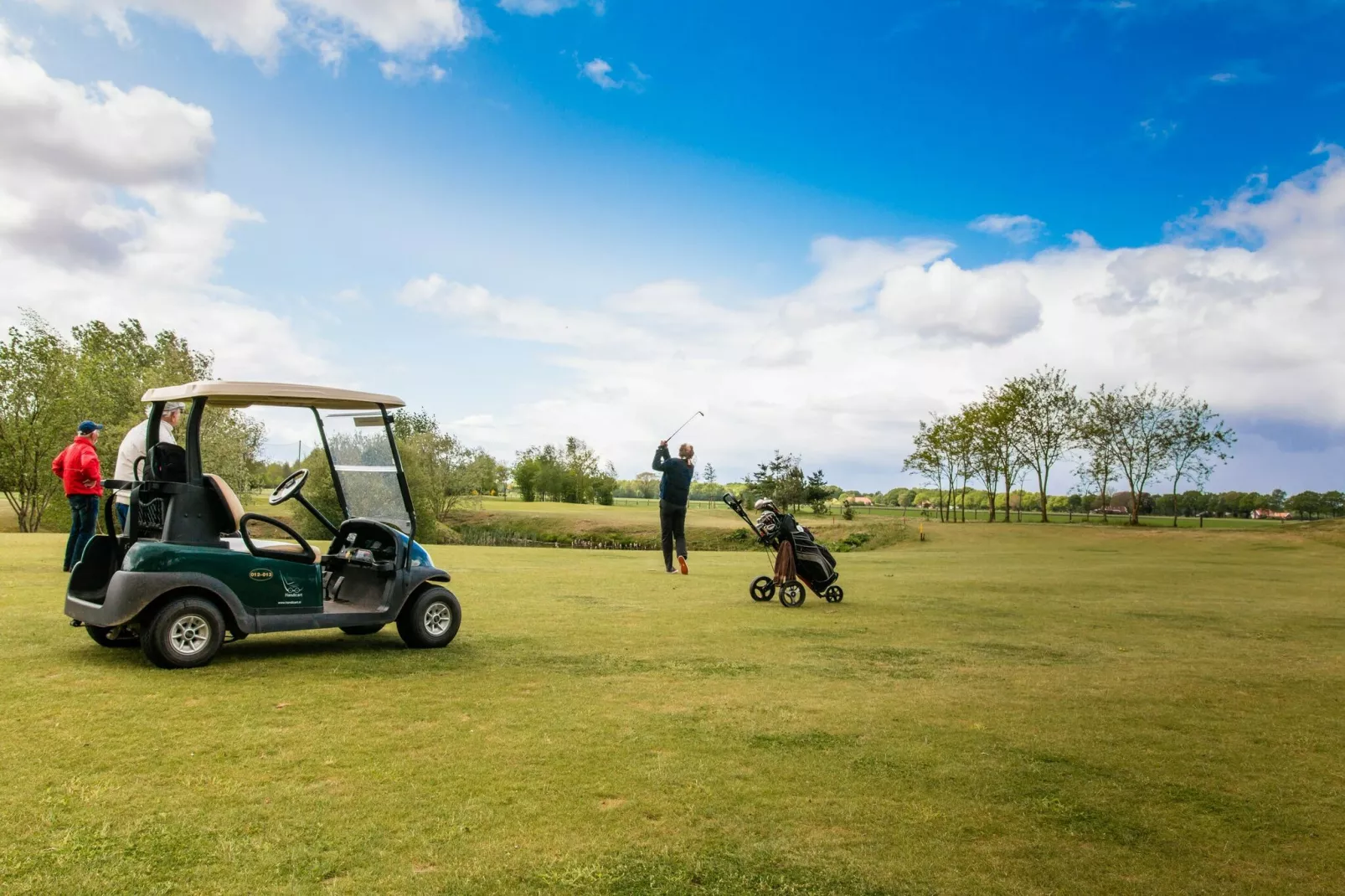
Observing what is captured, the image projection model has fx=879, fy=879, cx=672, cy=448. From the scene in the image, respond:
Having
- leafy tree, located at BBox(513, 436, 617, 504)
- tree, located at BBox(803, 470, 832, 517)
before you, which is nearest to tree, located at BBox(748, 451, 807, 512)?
tree, located at BBox(803, 470, 832, 517)

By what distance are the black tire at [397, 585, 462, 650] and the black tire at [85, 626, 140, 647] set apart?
2.33 m

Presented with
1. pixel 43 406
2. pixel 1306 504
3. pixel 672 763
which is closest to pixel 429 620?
pixel 672 763

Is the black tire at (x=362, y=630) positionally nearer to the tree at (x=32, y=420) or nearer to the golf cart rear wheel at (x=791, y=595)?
the golf cart rear wheel at (x=791, y=595)

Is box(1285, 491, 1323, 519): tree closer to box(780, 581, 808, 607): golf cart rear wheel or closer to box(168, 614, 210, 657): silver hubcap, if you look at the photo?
box(780, 581, 808, 607): golf cart rear wheel

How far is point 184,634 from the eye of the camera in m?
7.24

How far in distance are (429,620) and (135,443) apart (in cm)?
505

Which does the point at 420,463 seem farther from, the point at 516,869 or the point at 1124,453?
the point at 516,869

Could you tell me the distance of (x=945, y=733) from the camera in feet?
19.6

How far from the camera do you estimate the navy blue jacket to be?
1678 cm

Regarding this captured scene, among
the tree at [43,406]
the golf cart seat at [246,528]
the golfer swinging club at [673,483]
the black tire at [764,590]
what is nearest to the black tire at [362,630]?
the golf cart seat at [246,528]

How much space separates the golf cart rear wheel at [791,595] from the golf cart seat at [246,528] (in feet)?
23.5

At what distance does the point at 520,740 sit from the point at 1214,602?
13.8 meters

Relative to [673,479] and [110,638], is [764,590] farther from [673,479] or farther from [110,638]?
[110,638]

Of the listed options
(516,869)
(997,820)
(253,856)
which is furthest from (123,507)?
(997,820)
